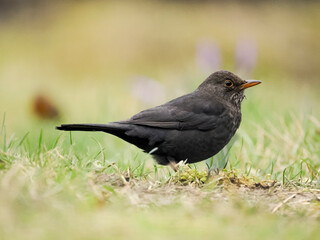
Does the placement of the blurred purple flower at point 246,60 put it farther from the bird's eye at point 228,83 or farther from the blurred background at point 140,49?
the bird's eye at point 228,83

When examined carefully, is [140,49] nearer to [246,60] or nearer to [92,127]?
[246,60]

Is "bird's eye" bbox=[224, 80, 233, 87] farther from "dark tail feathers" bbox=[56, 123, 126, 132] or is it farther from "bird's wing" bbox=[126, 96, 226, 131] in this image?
"dark tail feathers" bbox=[56, 123, 126, 132]

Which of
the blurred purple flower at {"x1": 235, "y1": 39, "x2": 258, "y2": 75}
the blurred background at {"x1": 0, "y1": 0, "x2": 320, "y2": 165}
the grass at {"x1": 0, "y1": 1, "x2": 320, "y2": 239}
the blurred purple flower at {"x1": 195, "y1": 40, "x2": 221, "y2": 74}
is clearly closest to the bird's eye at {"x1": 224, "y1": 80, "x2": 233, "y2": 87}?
the grass at {"x1": 0, "y1": 1, "x2": 320, "y2": 239}

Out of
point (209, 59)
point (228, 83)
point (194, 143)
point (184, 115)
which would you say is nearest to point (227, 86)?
point (228, 83)

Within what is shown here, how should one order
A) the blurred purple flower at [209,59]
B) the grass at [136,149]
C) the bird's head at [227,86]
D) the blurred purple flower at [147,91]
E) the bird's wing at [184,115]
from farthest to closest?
the blurred purple flower at [147,91] → the blurred purple flower at [209,59] → the bird's head at [227,86] → the bird's wing at [184,115] → the grass at [136,149]

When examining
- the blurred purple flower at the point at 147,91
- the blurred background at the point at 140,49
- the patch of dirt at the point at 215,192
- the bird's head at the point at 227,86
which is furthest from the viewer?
the blurred background at the point at 140,49

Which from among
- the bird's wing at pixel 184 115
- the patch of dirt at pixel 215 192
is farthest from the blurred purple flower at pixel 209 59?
the patch of dirt at pixel 215 192

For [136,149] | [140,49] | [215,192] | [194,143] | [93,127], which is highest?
[140,49]
